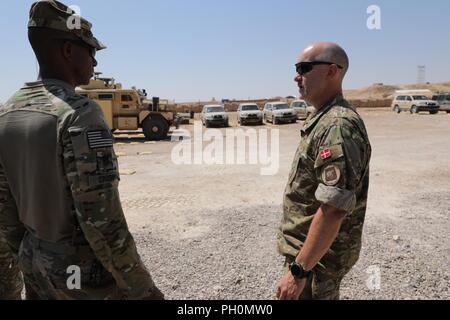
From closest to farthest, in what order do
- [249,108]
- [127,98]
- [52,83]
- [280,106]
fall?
[52,83] → [127,98] → [280,106] → [249,108]

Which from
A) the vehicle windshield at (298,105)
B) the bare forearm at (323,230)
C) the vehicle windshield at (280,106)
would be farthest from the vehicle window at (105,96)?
the bare forearm at (323,230)

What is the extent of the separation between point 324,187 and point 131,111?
16113mm

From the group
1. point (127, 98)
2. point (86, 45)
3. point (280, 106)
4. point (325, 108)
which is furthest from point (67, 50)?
point (280, 106)

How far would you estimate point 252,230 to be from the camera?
15.6ft

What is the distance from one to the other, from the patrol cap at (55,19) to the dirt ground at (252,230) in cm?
242

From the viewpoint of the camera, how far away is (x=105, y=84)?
1788cm

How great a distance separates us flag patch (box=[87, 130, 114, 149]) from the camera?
4.79 ft

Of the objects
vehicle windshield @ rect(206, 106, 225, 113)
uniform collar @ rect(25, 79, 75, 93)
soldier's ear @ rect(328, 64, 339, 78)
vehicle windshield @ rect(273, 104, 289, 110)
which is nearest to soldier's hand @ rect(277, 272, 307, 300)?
soldier's ear @ rect(328, 64, 339, 78)

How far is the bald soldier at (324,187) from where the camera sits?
1624 millimetres

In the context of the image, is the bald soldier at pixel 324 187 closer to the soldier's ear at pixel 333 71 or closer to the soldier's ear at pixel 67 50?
the soldier's ear at pixel 333 71

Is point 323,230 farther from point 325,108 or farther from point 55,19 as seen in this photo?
point 55,19
